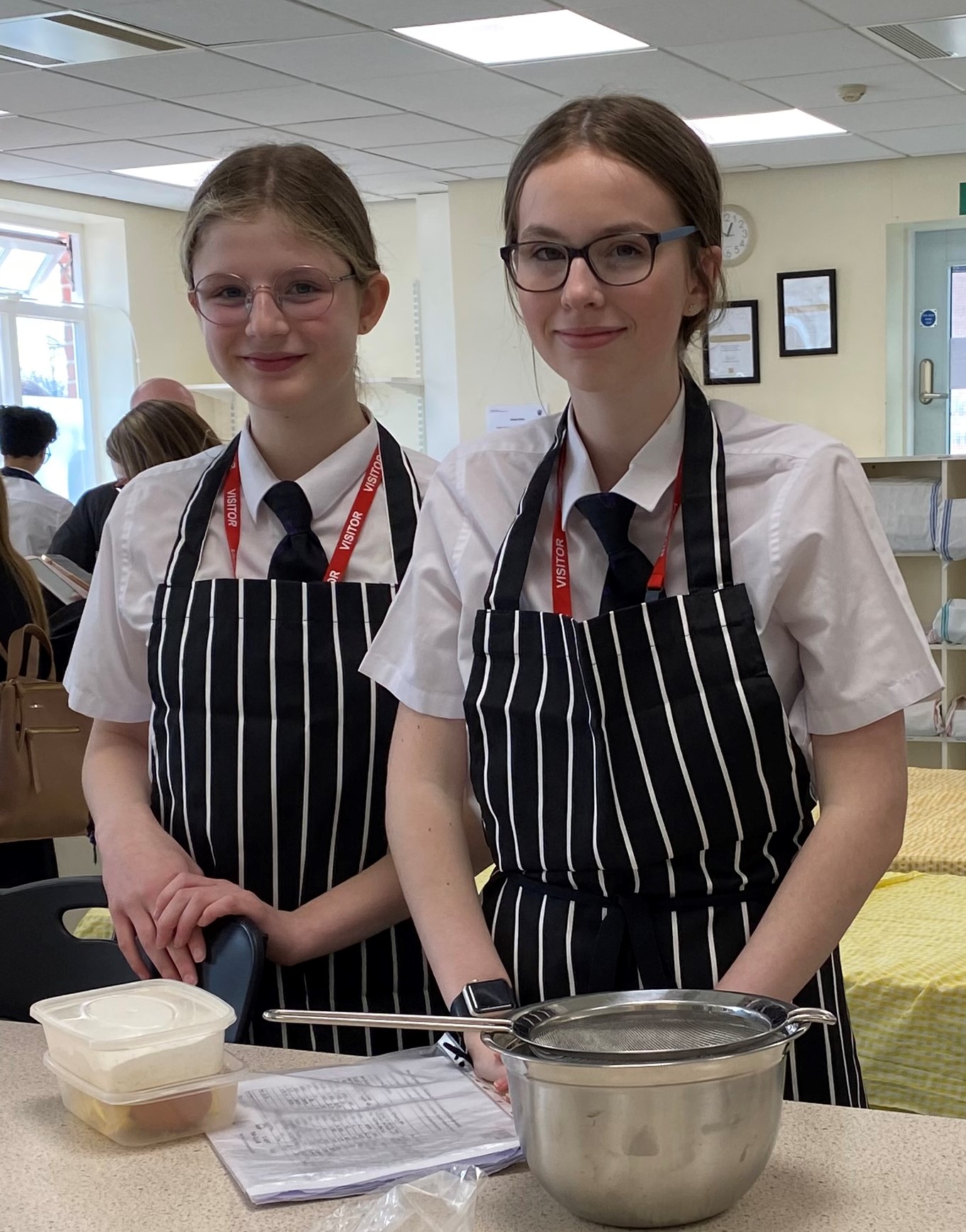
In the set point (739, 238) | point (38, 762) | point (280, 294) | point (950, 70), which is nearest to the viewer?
point (280, 294)

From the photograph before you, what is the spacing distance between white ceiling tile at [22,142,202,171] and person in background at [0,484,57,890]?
5.15m

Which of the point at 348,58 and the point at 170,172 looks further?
the point at 170,172

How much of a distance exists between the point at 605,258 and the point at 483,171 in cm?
764

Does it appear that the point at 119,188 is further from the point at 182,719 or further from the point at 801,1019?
the point at 801,1019

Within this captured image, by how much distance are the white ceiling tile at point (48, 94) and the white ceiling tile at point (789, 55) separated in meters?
2.41

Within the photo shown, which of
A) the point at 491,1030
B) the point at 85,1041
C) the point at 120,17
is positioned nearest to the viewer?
the point at 491,1030

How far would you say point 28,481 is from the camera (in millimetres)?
6078

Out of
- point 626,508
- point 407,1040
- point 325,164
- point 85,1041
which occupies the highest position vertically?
point 325,164

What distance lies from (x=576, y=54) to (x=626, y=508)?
5.08m

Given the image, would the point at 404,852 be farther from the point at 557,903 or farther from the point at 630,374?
the point at 630,374

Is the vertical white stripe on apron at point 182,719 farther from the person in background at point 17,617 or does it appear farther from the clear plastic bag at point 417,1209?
the person in background at point 17,617

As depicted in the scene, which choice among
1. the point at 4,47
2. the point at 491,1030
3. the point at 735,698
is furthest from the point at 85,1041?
the point at 4,47

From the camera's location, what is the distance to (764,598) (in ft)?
4.40

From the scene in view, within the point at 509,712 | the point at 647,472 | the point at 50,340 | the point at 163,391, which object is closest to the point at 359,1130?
the point at 509,712
